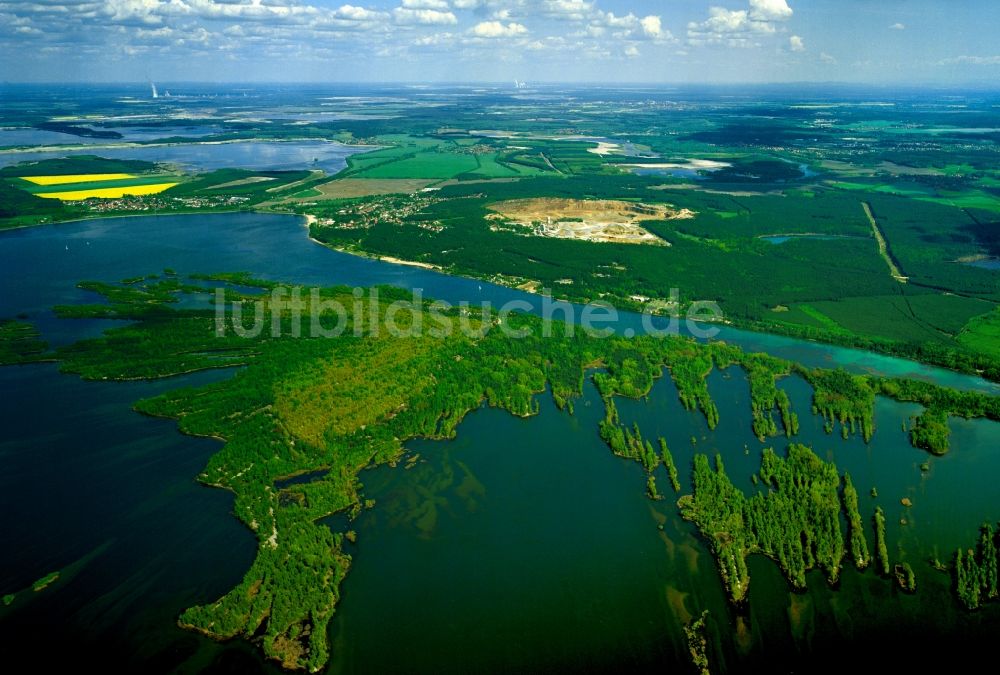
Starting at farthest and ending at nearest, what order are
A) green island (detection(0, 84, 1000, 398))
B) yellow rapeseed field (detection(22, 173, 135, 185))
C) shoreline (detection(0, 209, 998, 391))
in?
yellow rapeseed field (detection(22, 173, 135, 185)) → green island (detection(0, 84, 1000, 398)) → shoreline (detection(0, 209, 998, 391))

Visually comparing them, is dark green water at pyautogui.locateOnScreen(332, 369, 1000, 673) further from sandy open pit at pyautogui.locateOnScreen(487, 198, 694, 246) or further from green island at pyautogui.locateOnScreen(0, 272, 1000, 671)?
sandy open pit at pyautogui.locateOnScreen(487, 198, 694, 246)

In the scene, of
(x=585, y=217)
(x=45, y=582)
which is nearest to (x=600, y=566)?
(x=45, y=582)

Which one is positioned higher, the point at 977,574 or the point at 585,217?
the point at 585,217

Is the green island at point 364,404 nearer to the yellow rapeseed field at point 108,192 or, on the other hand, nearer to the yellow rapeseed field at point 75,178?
the yellow rapeseed field at point 108,192

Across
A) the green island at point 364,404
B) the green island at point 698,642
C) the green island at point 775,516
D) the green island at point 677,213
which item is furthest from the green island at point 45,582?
the green island at point 677,213

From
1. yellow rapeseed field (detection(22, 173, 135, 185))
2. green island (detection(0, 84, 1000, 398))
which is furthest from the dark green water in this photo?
yellow rapeseed field (detection(22, 173, 135, 185))

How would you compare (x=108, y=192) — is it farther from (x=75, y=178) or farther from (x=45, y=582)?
(x=45, y=582)

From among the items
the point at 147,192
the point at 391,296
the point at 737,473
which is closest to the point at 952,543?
the point at 737,473

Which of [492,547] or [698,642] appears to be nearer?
[698,642]
